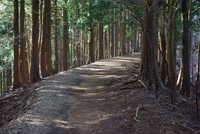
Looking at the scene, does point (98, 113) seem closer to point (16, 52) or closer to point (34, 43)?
point (34, 43)

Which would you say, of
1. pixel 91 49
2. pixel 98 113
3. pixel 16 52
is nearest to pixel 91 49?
pixel 91 49

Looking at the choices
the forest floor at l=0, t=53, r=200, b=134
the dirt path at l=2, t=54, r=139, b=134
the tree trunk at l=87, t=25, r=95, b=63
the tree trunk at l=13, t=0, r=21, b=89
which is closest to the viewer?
the forest floor at l=0, t=53, r=200, b=134

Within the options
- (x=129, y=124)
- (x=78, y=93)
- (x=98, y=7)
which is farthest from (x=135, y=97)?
(x=98, y=7)

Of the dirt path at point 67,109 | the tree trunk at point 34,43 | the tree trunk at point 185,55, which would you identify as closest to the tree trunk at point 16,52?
the tree trunk at point 34,43

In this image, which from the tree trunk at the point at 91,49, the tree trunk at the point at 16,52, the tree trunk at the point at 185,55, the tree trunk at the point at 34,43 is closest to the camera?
the tree trunk at the point at 185,55

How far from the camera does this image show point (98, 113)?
697cm

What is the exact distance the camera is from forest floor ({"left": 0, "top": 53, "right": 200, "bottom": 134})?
216 inches

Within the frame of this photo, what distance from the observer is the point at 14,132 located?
5.30 meters

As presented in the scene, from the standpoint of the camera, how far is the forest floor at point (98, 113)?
5.48 meters

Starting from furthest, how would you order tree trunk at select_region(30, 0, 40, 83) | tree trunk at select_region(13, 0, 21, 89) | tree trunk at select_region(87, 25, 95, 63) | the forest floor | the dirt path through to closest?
tree trunk at select_region(87, 25, 95, 63) → tree trunk at select_region(13, 0, 21, 89) → tree trunk at select_region(30, 0, 40, 83) → the dirt path → the forest floor

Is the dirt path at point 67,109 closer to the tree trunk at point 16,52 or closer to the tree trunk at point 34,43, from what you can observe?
the tree trunk at point 34,43

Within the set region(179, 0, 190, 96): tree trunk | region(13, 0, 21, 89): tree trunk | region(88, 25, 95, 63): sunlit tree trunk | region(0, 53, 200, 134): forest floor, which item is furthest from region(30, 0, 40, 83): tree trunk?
region(179, 0, 190, 96): tree trunk

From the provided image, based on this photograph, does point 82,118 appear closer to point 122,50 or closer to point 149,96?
point 149,96

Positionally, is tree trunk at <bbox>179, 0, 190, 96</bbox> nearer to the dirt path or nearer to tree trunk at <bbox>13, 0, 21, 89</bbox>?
the dirt path
